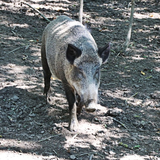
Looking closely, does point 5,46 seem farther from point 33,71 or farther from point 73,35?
point 73,35

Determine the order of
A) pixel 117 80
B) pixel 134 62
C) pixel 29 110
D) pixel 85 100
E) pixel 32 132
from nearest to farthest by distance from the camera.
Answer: pixel 85 100, pixel 32 132, pixel 29 110, pixel 117 80, pixel 134 62

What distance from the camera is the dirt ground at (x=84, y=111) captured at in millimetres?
4121

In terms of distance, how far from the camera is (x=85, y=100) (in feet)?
12.7

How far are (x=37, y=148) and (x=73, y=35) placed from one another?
2067 millimetres

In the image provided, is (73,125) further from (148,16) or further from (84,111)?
(148,16)

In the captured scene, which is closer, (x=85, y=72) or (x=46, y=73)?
(x=85, y=72)

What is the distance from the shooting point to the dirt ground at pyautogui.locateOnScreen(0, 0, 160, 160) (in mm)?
4121

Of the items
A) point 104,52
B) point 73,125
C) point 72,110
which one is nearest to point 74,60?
point 104,52

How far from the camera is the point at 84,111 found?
525 centimetres

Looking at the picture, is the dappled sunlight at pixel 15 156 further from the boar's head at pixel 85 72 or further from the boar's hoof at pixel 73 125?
the boar's head at pixel 85 72

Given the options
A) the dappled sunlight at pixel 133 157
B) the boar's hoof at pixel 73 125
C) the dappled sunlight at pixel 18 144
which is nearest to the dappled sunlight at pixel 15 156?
the dappled sunlight at pixel 18 144

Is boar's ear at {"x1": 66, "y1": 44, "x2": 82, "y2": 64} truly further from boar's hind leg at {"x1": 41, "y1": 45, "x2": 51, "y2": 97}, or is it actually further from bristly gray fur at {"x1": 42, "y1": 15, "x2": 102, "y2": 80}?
boar's hind leg at {"x1": 41, "y1": 45, "x2": 51, "y2": 97}

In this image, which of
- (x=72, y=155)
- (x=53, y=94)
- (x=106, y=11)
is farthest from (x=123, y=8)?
(x=72, y=155)

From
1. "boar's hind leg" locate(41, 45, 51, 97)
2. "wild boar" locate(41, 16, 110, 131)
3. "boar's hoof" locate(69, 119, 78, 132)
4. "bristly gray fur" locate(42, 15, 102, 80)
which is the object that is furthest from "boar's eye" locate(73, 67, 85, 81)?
"boar's hind leg" locate(41, 45, 51, 97)
